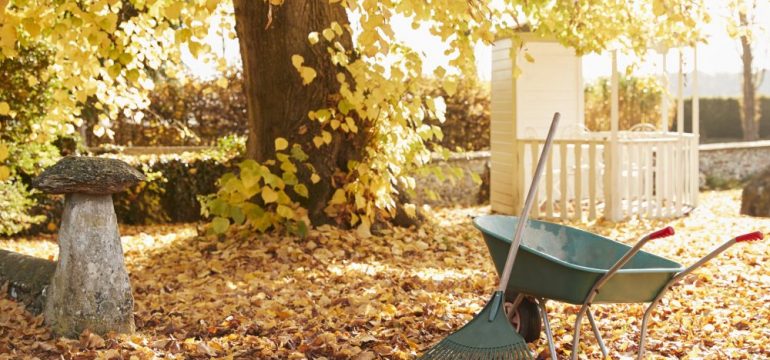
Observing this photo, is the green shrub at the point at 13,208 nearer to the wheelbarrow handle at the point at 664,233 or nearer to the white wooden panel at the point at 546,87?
the white wooden panel at the point at 546,87

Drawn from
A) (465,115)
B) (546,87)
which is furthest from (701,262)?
(465,115)

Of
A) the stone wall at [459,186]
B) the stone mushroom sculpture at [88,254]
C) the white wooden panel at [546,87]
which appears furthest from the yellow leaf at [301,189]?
the white wooden panel at [546,87]

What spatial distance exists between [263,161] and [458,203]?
494 cm

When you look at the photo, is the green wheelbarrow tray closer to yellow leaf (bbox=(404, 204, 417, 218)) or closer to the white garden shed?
yellow leaf (bbox=(404, 204, 417, 218))

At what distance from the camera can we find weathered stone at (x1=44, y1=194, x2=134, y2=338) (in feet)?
13.6

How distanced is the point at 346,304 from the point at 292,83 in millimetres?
2274

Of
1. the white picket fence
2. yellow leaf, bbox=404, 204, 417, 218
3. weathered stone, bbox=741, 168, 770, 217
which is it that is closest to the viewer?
yellow leaf, bbox=404, 204, 417, 218

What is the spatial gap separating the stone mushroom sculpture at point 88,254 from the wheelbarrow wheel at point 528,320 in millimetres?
1791

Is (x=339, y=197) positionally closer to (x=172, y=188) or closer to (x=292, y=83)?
(x=292, y=83)

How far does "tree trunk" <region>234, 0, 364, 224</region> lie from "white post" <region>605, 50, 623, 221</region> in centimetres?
329

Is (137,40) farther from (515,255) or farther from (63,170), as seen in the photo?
(515,255)

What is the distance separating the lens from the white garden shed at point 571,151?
928 centimetres

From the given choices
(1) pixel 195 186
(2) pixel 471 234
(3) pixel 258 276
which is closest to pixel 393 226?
(2) pixel 471 234

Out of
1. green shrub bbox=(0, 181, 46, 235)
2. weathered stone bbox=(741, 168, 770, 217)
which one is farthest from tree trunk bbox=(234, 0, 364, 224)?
weathered stone bbox=(741, 168, 770, 217)
